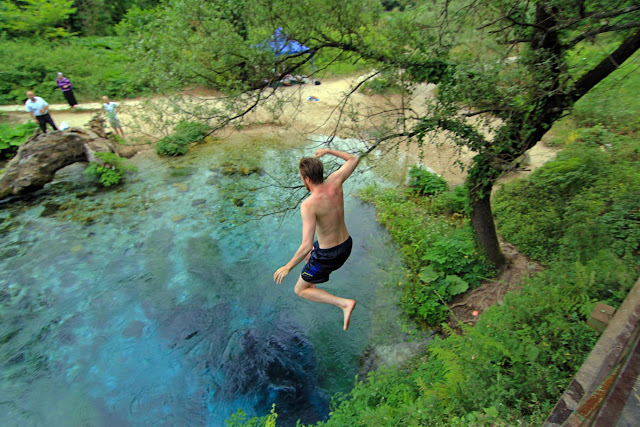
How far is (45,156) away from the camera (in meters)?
10.0

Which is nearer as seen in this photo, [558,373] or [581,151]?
[558,373]

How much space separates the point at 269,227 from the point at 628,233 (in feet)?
21.5

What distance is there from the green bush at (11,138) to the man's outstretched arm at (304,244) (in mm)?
12171

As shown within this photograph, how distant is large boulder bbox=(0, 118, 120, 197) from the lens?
31.7 feet

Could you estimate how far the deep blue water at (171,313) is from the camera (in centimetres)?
498

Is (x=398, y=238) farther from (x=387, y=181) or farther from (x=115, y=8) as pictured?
(x=115, y=8)

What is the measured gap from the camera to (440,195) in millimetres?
8625

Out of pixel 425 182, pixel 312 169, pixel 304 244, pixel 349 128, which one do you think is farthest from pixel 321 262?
pixel 425 182

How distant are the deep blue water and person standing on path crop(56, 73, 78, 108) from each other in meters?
5.97

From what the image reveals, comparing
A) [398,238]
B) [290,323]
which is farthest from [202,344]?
[398,238]

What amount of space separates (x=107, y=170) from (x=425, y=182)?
350 inches

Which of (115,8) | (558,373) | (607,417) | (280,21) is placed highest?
(115,8)

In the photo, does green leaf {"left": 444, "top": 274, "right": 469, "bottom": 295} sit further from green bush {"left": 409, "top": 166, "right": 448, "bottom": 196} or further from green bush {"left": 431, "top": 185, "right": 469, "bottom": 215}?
green bush {"left": 409, "top": 166, "right": 448, "bottom": 196}

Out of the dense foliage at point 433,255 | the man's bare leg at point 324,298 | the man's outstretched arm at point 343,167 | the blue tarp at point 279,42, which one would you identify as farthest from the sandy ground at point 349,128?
the man's bare leg at point 324,298
